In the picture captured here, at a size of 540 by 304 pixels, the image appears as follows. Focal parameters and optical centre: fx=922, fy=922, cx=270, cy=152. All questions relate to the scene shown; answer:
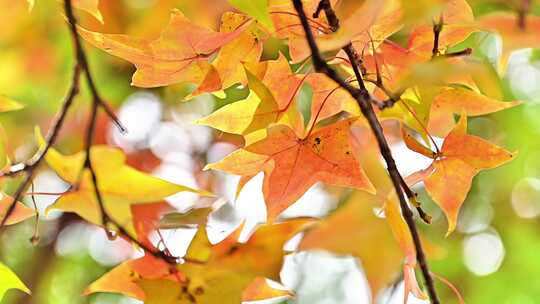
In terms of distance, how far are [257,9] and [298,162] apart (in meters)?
0.12

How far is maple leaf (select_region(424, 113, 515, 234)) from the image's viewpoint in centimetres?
61

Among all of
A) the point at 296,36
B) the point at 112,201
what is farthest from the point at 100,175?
the point at 296,36

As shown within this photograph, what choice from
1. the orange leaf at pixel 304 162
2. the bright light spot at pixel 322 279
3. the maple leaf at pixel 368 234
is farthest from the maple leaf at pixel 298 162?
the bright light spot at pixel 322 279

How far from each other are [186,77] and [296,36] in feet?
0.26

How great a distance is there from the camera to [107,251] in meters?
1.49

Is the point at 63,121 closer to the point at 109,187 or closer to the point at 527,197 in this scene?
the point at 109,187

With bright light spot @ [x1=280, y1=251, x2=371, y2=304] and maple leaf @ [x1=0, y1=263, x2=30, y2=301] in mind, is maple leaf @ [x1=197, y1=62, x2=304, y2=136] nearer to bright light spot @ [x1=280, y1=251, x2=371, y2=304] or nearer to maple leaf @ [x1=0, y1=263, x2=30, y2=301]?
maple leaf @ [x1=0, y1=263, x2=30, y2=301]

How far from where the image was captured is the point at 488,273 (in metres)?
1.40

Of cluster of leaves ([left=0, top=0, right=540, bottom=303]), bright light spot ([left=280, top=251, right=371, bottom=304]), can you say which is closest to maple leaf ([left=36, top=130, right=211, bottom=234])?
cluster of leaves ([left=0, top=0, right=540, bottom=303])

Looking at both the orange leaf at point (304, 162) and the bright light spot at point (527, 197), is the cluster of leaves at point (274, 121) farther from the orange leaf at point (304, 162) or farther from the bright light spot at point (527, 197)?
the bright light spot at point (527, 197)

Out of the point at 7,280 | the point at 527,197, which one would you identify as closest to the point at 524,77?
the point at 527,197

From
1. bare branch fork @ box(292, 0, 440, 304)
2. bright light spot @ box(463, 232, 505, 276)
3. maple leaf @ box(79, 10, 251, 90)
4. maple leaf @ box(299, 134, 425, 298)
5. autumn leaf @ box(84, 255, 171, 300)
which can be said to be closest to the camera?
bare branch fork @ box(292, 0, 440, 304)

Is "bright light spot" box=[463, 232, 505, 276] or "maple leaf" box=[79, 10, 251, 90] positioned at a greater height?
"maple leaf" box=[79, 10, 251, 90]

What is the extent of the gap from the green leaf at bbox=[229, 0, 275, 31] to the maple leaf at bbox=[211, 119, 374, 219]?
9 cm
